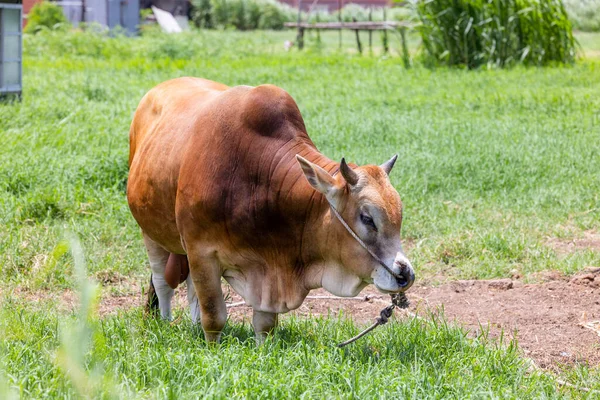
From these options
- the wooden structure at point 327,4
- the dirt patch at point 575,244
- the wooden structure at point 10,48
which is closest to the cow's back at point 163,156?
the dirt patch at point 575,244

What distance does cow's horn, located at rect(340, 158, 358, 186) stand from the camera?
140 inches

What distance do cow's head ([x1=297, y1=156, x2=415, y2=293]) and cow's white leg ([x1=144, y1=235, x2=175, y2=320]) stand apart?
1344mm

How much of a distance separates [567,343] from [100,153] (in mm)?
4295

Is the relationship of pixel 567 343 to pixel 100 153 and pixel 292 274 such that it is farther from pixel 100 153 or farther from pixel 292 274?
pixel 100 153

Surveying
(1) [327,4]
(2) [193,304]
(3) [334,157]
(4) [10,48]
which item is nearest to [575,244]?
(3) [334,157]

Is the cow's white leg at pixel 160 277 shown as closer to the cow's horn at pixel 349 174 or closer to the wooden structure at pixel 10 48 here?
the cow's horn at pixel 349 174

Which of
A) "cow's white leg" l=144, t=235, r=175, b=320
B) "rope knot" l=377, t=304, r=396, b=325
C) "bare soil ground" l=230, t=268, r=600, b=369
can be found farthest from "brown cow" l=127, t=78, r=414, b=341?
"bare soil ground" l=230, t=268, r=600, b=369

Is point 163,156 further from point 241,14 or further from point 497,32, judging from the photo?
point 241,14

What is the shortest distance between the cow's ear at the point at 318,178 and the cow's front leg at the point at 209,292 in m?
0.63

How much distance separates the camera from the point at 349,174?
3.61 m

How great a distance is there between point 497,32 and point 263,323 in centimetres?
1097

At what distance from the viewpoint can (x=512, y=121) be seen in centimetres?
976

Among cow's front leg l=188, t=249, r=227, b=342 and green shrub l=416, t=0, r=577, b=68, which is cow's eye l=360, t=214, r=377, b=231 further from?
green shrub l=416, t=0, r=577, b=68

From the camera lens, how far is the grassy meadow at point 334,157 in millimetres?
3291
